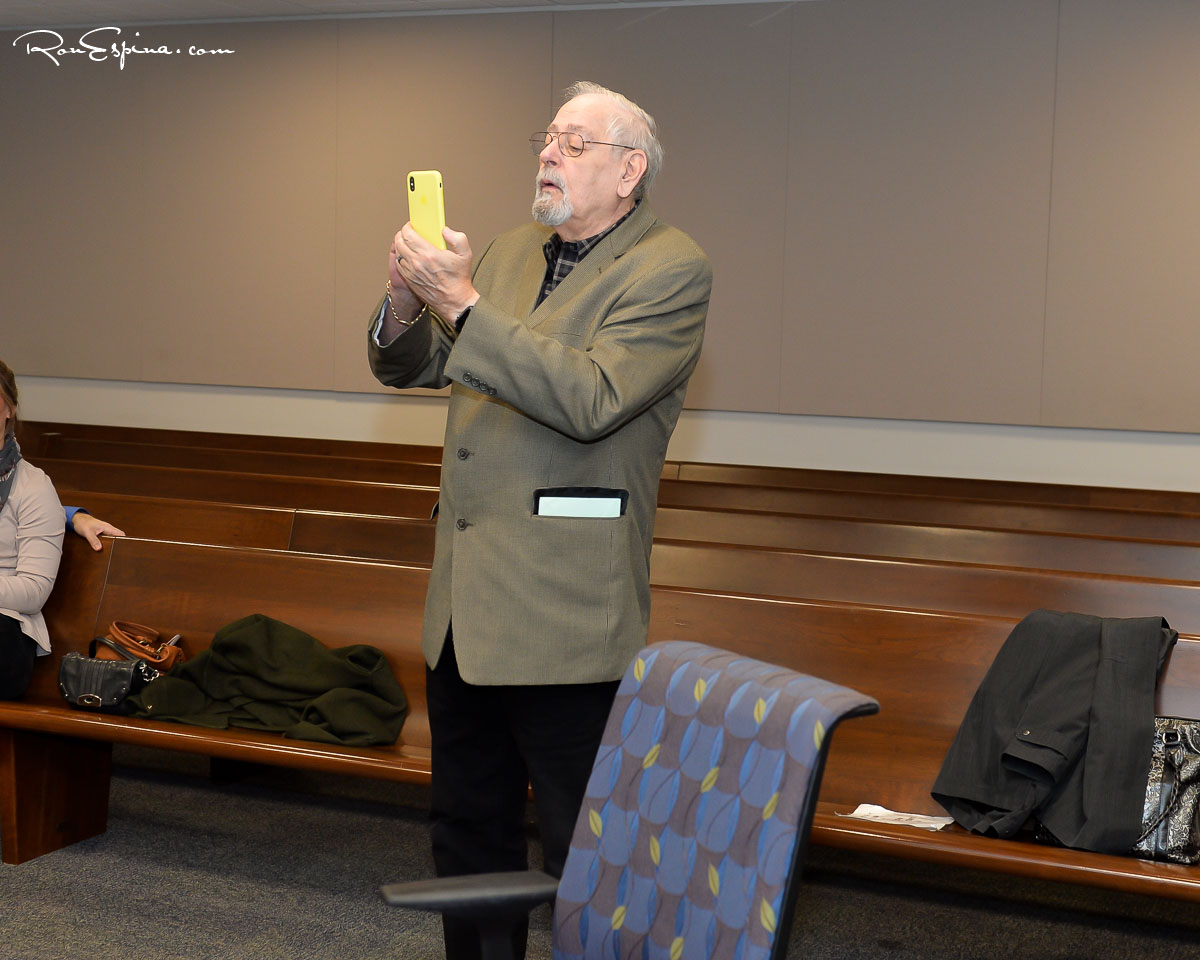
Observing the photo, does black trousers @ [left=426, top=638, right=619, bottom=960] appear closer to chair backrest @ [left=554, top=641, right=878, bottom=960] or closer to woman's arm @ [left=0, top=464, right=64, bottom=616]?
chair backrest @ [left=554, top=641, right=878, bottom=960]

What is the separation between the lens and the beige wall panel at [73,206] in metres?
7.61

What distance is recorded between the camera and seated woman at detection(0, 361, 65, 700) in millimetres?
2990

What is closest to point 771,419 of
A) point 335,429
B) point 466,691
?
point 335,429

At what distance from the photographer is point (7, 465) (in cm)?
302

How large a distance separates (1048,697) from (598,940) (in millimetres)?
1197

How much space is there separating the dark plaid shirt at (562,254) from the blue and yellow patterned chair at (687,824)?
2.36 feet

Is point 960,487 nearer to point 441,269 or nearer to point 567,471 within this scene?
point 567,471

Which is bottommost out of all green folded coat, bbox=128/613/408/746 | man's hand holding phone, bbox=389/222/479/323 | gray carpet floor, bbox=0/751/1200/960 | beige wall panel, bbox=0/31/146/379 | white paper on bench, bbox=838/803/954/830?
gray carpet floor, bbox=0/751/1200/960

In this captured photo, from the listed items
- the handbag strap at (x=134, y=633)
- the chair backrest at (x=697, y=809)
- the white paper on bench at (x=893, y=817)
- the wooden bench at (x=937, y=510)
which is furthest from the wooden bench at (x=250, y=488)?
the chair backrest at (x=697, y=809)

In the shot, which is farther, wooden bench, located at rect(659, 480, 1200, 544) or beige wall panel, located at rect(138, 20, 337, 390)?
beige wall panel, located at rect(138, 20, 337, 390)

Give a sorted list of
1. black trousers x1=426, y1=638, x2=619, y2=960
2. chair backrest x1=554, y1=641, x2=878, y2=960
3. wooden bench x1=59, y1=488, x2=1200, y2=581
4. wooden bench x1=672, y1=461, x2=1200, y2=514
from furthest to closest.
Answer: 1. wooden bench x1=672, y1=461, x2=1200, y2=514
2. wooden bench x1=59, y1=488, x2=1200, y2=581
3. black trousers x1=426, y1=638, x2=619, y2=960
4. chair backrest x1=554, y1=641, x2=878, y2=960

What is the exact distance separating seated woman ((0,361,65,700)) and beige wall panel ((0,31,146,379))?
4.83 meters

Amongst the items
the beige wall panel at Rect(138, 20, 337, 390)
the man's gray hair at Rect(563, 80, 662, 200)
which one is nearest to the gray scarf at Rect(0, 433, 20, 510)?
the man's gray hair at Rect(563, 80, 662, 200)

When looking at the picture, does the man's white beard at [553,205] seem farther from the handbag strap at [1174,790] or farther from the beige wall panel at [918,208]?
the beige wall panel at [918,208]
